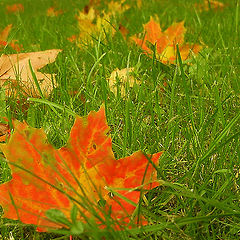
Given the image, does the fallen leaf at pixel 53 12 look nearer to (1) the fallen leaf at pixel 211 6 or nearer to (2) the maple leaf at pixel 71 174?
(1) the fallen leaf at pixel 211 6

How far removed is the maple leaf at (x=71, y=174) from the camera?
585mm

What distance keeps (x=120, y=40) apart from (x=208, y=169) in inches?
45.3

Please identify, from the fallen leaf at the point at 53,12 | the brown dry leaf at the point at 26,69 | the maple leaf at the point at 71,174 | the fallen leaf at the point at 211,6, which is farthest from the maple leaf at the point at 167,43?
the fallen leaf at the point at 53,12

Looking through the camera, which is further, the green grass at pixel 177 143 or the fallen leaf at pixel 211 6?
the fallen leaf at pixel 211 6

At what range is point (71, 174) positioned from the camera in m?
0.58

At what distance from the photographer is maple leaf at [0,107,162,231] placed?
0.59 metres

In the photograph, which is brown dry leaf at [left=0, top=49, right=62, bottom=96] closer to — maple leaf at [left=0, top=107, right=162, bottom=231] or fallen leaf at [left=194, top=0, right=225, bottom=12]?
maple leaf at [left=0, top=107, right=162, bottom=231]

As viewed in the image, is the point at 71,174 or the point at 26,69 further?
the point at 26,69

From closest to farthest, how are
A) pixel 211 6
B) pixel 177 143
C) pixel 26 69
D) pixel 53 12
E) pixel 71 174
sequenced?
1. pixel 71 174
2. pixel 177 143
3. pixel 26 69
4. pixel 211 6
5. pixel 53 12

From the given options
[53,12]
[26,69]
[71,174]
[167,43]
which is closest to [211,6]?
[53,12]

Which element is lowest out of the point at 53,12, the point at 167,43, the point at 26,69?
the point at 53,12

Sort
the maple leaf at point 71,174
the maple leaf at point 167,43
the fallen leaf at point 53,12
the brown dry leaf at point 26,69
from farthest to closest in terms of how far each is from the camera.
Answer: the fallen leaf at point 53,12, the maple leaf at point 167,43, the brown dry leaf at point 26,69, the maple leaf at point 71,174

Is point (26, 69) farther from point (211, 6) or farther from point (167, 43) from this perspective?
point (211, 6)

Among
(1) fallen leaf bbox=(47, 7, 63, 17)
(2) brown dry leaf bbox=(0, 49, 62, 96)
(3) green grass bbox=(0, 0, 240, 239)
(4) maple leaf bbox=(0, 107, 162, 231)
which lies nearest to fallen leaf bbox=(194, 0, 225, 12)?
(1) fallen leaf bbox=(47, 7, 63, 17)
